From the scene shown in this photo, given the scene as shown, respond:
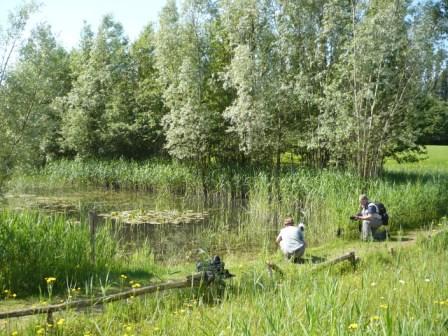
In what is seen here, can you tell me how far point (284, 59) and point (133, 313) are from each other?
15846mm

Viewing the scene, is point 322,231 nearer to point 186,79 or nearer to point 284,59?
point 284,59

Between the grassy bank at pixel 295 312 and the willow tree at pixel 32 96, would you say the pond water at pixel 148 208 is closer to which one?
the willow tree at pixel 32 96

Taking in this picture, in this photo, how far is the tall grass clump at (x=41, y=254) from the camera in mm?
7607

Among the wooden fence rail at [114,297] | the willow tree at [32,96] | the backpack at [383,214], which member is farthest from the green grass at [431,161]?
the wooden fence rail at [114,297]

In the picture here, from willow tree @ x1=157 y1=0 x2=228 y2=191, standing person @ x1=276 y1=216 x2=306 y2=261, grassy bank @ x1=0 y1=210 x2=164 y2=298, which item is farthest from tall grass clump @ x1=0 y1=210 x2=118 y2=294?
willow tree @ x1=157 y1=0 x2=228 y2=191

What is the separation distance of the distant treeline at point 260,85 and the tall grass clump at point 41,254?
1487 millimetres

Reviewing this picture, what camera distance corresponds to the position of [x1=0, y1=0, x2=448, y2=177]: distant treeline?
53.2 feet

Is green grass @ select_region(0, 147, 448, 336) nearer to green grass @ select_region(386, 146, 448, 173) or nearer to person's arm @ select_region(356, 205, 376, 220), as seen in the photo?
person's arm @ select_region(356, 205, 376, 220)

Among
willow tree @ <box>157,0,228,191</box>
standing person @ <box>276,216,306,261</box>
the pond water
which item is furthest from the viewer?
willow tree @ <box>157,0,228,191</box>

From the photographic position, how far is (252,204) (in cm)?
1611

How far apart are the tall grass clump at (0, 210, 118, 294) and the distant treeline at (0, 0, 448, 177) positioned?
149cm

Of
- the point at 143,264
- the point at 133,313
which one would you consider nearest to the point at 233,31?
the point at 143,264

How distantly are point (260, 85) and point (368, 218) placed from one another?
942 cm

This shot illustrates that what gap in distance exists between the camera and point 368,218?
440 inches
